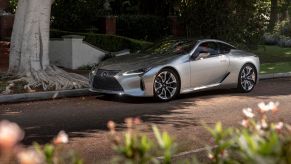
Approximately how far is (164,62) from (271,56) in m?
15.7

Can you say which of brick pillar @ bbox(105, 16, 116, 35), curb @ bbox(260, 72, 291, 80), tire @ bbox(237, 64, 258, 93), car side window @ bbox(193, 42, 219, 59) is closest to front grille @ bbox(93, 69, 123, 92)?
car side window @ bbox(193, 42, 219, 59)

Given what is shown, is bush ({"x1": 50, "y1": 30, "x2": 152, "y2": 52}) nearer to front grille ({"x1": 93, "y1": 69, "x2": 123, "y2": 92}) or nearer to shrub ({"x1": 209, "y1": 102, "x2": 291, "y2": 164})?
front grille ({"x1": 93, "y1": 69, "x2": 123, "y2": 92})

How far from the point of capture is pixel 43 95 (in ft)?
40.5

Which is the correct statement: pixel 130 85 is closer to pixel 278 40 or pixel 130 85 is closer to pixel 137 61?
pixel 137 61

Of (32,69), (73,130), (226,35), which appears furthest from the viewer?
(226,35)

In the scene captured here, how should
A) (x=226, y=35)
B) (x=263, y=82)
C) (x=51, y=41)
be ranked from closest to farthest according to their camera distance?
1. (x=263, y=82)
2. (x=51, y=41)
3. (x=226, y=35)

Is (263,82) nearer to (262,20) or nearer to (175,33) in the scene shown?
(262,20)

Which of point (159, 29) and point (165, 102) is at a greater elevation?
point (159, 29)

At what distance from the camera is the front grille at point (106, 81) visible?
1141cm

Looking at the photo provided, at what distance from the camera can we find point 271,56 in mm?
26234

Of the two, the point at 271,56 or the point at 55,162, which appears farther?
the point at 271,56

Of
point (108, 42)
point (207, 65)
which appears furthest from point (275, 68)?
point (207, 65)

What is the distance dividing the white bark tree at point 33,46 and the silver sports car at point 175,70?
227 cm

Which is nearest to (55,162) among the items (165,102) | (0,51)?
(165,102)
